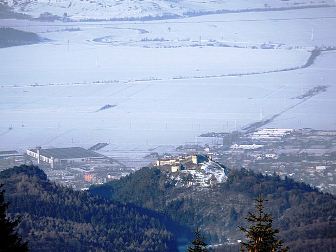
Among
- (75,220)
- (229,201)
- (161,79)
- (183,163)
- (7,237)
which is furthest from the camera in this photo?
(161,79)

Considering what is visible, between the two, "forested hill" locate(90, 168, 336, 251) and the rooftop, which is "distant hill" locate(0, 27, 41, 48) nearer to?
the rooftop

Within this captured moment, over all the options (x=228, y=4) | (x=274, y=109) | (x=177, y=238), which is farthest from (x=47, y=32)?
(x=177, y=238)

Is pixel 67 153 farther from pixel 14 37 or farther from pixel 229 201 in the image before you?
pixel 14 37

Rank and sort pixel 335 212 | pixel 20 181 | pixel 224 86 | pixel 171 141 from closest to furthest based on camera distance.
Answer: pixel 335 212 < pixel 20 181 < pixel 171 141 < pixel 224 86

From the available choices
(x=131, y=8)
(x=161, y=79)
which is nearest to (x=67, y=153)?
(x=161, y=79)

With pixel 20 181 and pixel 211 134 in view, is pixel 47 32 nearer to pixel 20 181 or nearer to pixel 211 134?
pixel 211 134

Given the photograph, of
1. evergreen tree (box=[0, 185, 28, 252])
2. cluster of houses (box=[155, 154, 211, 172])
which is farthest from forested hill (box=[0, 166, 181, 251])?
evergreen tree (box=[0, 185, 28, 252])

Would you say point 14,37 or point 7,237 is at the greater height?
point 7,237
